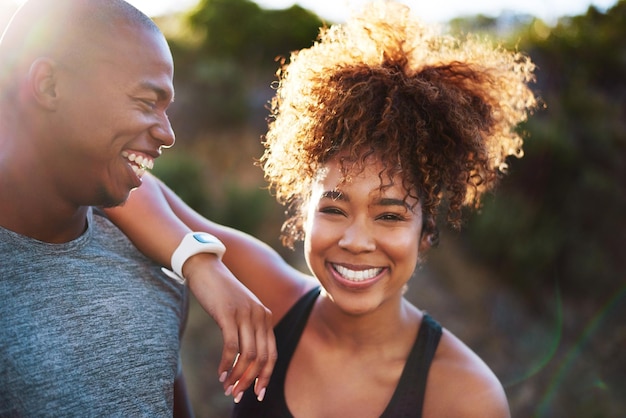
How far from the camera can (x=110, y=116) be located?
162 cm

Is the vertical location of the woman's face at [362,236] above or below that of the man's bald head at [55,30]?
below

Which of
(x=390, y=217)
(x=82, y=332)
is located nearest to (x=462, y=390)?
(x=390, y=217)

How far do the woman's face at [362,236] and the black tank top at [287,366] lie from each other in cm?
25

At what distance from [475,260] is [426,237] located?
19.4 ft

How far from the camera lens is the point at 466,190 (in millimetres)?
2381

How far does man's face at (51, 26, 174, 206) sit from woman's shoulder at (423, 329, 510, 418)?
1.22m

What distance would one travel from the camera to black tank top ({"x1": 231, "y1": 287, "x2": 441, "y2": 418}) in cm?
213

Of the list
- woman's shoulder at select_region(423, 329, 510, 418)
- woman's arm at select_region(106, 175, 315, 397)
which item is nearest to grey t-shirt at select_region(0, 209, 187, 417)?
woman's arm at select_region(106, 175, 315, 397)

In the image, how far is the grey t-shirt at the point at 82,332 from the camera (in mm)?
1604

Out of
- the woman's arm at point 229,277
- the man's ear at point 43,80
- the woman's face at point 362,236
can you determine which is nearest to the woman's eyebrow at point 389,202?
the woman's face at point 362,236

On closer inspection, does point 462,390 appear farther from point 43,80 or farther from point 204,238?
point 43,80

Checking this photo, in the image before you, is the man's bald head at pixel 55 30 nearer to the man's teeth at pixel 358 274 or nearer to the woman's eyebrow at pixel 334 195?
the woman's eyebrow at pixel 334 195

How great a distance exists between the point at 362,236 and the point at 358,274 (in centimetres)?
14

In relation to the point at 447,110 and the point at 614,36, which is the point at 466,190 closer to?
the point at 447,110
